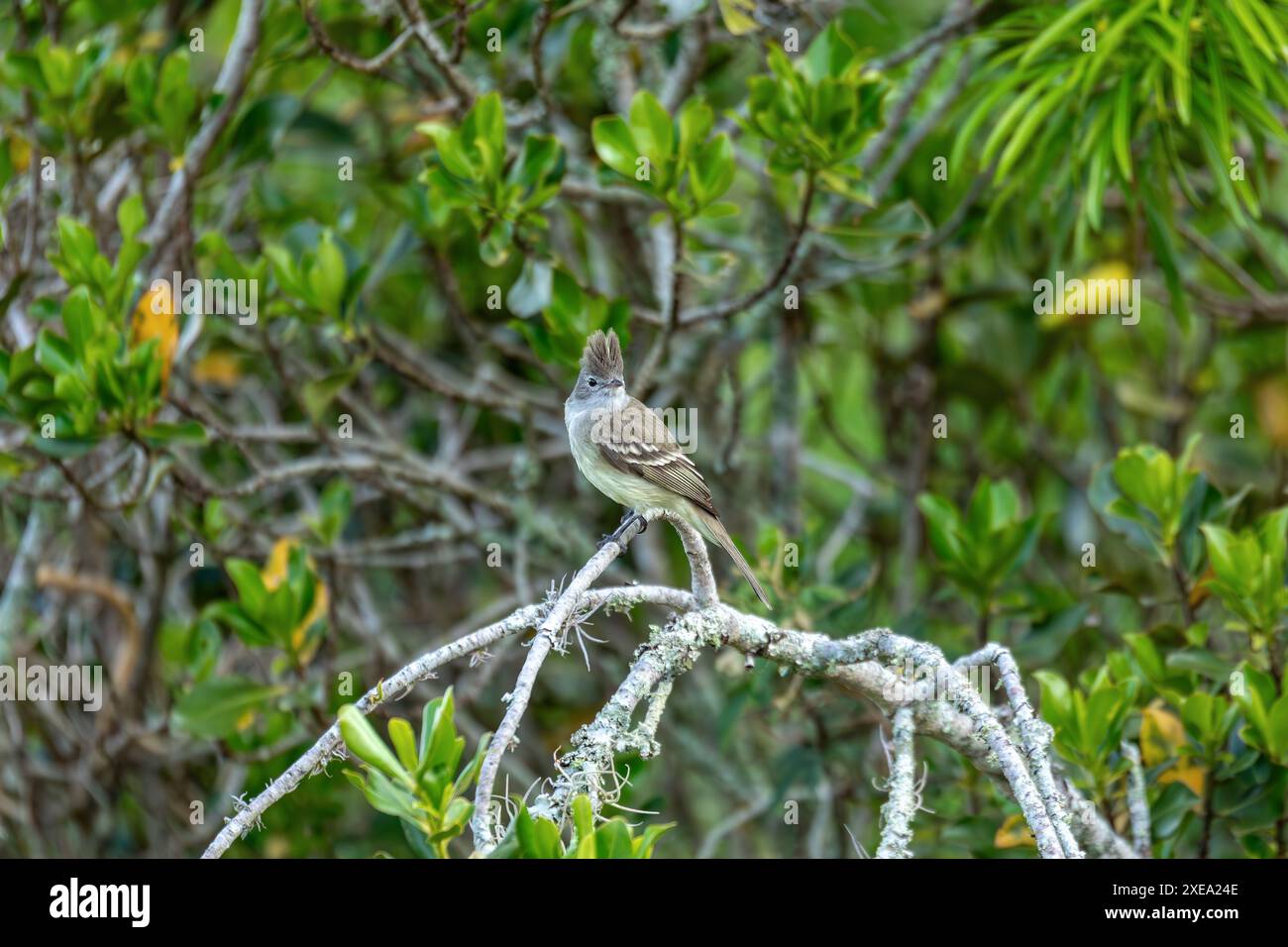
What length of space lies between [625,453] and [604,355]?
0.80ft

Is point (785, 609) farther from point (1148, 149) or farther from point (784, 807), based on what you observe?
point (1148, 149)

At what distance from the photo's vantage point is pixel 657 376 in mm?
4246

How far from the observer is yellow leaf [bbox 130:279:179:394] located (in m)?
3.48


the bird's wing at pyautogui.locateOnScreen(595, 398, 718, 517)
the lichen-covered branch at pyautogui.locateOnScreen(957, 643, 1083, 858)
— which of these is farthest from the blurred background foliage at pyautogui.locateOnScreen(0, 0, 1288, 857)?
the lichen-covered branch at pyautogui.locateOnScreen(957, 643, 1083, 858)

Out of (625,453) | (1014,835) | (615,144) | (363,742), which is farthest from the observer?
(625,453)

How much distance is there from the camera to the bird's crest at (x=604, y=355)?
3.32m

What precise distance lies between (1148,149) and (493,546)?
7.22ft

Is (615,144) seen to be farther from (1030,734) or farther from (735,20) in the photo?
(1030,734)

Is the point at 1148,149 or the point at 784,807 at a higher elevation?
the point at 1148,149

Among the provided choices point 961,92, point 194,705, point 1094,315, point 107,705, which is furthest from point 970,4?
point 107,705

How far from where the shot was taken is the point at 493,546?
414cm

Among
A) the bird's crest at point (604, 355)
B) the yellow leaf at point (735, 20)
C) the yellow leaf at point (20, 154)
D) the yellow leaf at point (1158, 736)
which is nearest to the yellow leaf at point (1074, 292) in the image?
the yellow leaf at point (735, 20)

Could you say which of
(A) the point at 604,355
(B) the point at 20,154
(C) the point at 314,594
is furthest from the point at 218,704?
(B) the point at 20,154

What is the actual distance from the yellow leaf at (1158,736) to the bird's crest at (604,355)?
148cm
